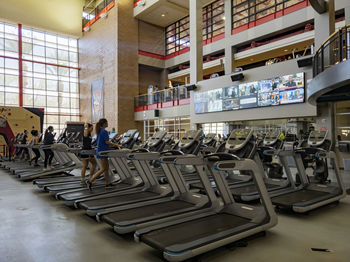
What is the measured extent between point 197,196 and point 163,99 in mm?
13532

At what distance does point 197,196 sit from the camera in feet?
12.3

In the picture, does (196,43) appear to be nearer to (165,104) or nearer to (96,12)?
(165,104)

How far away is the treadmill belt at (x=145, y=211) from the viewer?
10.5 feet

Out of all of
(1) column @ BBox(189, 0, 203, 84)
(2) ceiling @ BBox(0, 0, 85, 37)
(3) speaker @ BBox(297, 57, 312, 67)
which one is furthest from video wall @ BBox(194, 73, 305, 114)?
(2) ceiling @ BBox(0, 0, 85, 37)

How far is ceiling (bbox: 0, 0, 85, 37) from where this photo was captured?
63.6ft

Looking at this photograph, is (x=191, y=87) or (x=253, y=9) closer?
(x=191, y=87)

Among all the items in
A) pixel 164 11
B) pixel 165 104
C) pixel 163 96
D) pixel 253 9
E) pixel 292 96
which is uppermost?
pixel 164 11

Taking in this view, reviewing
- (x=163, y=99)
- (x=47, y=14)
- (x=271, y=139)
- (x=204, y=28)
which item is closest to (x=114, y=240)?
(x=271, y=139)

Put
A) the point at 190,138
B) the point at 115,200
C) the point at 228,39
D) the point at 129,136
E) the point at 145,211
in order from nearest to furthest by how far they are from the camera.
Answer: the point at 145,211
the point at 115,200
the point at 190,138
the point at 129,136
the point at 228,39

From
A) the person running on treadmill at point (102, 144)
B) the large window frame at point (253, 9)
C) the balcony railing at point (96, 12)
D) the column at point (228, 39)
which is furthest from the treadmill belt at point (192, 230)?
the balcony railing at point (96, 12)

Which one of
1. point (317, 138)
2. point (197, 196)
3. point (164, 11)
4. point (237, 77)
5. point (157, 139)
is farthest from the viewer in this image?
point (164, 11)

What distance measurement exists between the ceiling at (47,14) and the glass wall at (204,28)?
7698 millimetres

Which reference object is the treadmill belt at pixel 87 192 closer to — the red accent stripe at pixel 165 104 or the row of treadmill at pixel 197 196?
the row of treadmill at pixel 197 196

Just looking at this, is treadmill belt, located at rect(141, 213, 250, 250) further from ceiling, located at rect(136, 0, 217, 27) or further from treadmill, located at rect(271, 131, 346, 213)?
ceiling, located at rect(136, 0, 217, 27)
